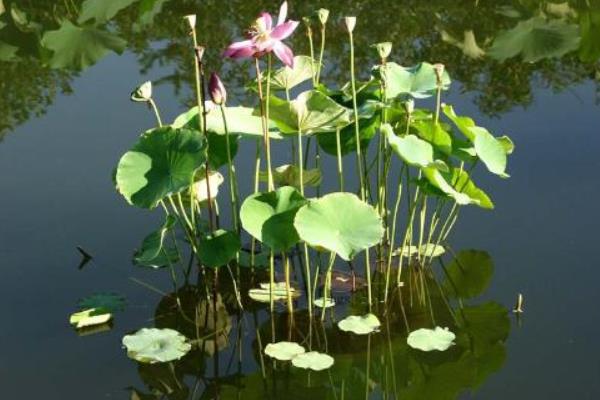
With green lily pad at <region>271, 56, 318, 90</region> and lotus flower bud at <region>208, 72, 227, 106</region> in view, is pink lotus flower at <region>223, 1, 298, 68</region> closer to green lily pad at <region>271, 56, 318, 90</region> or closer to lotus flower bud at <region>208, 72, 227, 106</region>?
lotus flower bud at <region>208, 72, 227, 106</region>

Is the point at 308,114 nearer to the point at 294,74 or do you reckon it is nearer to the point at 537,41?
the point at 294,74

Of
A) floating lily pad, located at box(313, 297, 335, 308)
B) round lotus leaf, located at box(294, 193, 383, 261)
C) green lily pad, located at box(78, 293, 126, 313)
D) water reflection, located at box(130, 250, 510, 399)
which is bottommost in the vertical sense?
water reflection, located at box(130, 250, 510, 399)

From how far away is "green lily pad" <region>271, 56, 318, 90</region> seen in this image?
6.80 ft

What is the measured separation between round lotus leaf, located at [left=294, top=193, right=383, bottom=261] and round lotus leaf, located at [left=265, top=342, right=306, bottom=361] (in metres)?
0.20

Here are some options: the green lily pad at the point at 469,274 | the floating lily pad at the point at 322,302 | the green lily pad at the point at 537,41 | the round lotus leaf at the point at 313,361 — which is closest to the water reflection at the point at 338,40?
the green lily pad at the point at 537,41

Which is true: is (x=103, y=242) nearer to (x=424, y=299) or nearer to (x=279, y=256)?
(x=279, y=256)

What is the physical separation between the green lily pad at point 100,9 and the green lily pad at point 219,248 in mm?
1797

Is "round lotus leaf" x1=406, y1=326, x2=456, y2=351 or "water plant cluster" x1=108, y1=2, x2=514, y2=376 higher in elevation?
"water plant cluster" x1=108, y1=2, x2=514, y2=376

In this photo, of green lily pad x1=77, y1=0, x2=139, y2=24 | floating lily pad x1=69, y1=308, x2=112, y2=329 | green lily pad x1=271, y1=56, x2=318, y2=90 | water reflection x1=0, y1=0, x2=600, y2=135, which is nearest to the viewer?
floating lily pad x1=69, y1=308, x2=112, y2=329

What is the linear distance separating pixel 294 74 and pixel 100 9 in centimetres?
162

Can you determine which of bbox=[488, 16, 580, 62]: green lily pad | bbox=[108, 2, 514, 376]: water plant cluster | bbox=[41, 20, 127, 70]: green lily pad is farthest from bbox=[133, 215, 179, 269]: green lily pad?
bbox=[488, 16, 580, 62]: green lily pad

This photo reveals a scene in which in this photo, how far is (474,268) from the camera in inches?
82.4

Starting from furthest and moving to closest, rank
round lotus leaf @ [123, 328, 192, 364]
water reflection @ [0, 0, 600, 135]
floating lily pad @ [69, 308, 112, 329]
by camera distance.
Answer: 1. water reflection @ [0, 0, 600, 135]
2. floating lily pad @ [69, 308, 112, 329]
3. round lotus leaf @ [123, 328, 192, 364]

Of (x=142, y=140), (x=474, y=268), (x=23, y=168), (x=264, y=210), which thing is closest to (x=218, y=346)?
(x=264, y=210)
